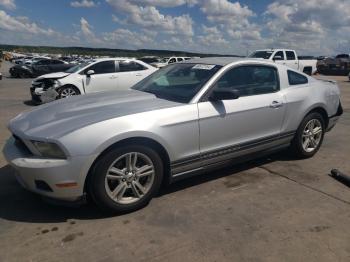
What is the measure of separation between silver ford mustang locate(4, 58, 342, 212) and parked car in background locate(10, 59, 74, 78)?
23.9 meters

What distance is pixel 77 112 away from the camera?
3.92m

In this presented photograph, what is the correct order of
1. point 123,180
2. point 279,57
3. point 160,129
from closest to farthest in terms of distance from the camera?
point 123,180 → point 160,129 → point 279,57

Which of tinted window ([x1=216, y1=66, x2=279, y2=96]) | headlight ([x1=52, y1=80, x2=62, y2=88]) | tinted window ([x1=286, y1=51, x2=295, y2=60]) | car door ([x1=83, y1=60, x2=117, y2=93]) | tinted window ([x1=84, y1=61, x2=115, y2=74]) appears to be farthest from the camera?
tinted window ([x1=286, y1=51, x2=295, y2=60])

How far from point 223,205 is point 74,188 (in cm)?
154

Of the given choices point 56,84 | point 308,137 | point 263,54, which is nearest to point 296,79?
point 308,137

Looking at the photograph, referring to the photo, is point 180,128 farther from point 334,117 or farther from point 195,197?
point 334,117

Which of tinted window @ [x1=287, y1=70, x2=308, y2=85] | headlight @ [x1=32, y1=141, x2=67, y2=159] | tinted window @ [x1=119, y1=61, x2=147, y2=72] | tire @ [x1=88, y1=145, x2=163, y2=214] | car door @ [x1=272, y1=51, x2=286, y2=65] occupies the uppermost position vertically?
car door @ [x1=272, y1=51, x2=286, y2=65]

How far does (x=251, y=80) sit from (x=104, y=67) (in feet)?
26.9

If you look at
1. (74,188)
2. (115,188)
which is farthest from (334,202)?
(74,188)

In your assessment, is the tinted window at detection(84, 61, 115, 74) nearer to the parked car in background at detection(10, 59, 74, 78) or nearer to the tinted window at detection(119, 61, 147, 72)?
the tinted window at detection(119, 61, 147, 72)

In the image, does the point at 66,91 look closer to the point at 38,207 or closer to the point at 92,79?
the point at 92,79

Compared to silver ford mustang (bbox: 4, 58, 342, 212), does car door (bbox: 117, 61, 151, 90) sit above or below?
above

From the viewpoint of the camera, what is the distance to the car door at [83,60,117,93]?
11855mm

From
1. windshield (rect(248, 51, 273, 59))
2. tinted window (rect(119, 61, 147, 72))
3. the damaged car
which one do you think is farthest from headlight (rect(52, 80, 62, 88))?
the damaged car
